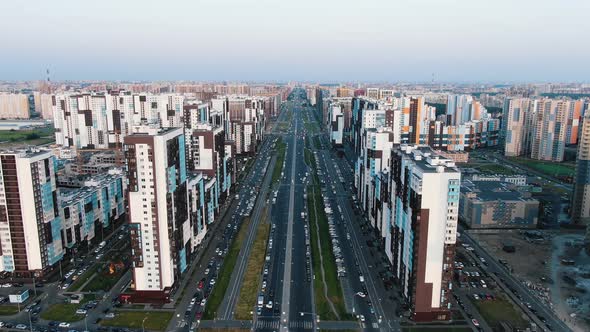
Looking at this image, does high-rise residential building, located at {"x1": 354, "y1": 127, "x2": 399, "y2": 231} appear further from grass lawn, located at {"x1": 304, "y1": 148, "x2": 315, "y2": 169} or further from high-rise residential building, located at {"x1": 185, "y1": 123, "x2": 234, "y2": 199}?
grass lawn, located at {"x1": 304, "y1": 148, "x2": 315, "y2": 169}

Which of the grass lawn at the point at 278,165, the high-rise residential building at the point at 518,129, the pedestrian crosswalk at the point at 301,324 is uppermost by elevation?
the high-rise residential building at the point at 518,129

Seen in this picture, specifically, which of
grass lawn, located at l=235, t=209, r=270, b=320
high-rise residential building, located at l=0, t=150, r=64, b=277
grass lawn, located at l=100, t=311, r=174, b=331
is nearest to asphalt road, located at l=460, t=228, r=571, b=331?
grass lawn, located at l=235, t=209, r=270, b=320

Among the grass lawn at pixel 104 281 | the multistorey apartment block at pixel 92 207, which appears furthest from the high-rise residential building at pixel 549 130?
the grass lawn at pixel 104 281

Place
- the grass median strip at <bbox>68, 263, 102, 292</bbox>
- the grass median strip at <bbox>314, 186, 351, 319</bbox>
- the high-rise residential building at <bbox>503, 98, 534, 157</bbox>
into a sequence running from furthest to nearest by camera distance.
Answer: the high-rise residential building at <bbox>503, 98, 534, 157</bbox>, the grass median strip at <bbox>68, 263, 102, 292</bbox>, the grass median strip at <bbox>314, 186, 351, 319</bbox>

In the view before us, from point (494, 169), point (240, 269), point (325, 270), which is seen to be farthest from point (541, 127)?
point (240, 269)

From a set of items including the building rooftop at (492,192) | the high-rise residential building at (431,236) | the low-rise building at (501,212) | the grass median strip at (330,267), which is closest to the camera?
the high-rise residential building at (431,236)

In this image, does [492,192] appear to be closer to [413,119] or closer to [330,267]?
[330,267]

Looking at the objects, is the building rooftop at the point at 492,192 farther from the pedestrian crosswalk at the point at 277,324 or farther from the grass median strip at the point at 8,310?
the grass median strip at the point at 8,310

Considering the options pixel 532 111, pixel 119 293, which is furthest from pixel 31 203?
pixel 532 111
